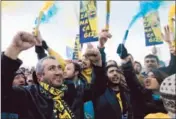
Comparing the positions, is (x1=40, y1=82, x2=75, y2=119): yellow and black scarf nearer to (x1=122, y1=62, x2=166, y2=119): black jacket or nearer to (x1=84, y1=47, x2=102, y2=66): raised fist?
(x1=84, y1=47, x2=102, y2=66): raised fist

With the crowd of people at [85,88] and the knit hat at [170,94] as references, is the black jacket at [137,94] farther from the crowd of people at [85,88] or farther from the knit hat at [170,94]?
the knit hat at [170,94]

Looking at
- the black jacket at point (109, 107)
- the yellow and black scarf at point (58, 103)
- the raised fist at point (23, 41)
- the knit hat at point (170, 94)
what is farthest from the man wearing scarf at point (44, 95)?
the knit hat at point (170, 94)

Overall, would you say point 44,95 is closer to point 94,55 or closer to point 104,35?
point 94,55

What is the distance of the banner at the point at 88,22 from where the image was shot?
20.3 ft

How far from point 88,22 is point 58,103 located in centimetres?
287

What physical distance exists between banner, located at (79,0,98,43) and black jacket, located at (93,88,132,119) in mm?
1477

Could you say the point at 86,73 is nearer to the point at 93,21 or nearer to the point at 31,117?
the point at 93,21

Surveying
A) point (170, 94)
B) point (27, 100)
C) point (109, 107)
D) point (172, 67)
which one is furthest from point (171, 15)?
point (170, 94)

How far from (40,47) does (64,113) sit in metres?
2.16

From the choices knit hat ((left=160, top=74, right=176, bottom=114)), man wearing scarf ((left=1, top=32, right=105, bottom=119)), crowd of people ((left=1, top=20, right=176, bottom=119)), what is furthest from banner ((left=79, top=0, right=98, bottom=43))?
knit hat ((left=160, top=74, right=176, bottom=114))

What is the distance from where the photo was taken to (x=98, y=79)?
14.2 ft

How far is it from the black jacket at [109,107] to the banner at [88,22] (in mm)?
1477

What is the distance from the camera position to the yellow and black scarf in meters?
3.80

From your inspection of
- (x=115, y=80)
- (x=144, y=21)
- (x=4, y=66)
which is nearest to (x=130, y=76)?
(x=115, y=80)
